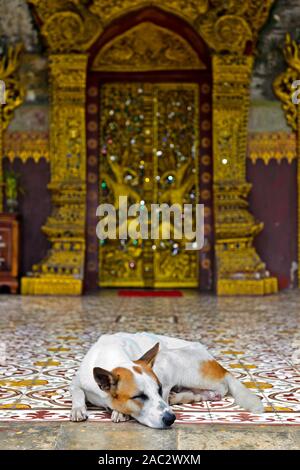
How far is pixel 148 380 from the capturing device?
2.46 meters

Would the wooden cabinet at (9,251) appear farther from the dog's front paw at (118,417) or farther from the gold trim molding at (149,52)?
the dog's front paw at (118,417)

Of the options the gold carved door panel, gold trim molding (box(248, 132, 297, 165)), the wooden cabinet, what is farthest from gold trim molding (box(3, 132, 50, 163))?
gold trim molding (box(248, 132, 297, 165))

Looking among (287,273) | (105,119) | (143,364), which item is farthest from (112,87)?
(143,364)

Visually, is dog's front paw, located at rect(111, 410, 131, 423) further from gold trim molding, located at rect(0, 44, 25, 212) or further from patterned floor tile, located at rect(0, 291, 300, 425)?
gold trim molding, located at rect(0, 44, 25, 212)

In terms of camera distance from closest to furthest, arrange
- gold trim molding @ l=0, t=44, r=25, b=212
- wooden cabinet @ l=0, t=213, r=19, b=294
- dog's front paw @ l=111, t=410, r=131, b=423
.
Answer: dog's front paw @ l=111, t=410, r=131, b=423 → wooden cabinet @ l=0, t=213, r=19, b=294 → gold trim molding @ l=0, t=44, r=25, b=212

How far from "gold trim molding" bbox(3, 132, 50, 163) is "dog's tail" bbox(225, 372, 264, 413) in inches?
243

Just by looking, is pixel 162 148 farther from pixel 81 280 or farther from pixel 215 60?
pixel 81 280

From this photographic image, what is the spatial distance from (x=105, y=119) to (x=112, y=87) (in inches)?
16.8

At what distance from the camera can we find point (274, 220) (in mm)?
8688

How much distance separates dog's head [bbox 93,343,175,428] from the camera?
93.9 inches

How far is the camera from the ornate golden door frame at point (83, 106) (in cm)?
816

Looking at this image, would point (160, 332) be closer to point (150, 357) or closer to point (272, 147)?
point (150, 357)

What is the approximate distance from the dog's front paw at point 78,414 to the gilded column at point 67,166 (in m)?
5.56

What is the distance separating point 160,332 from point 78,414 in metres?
2.43
